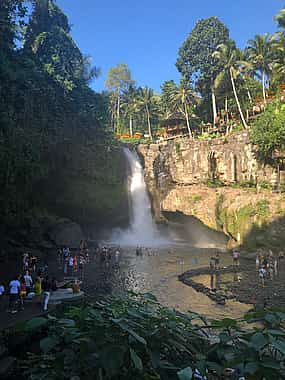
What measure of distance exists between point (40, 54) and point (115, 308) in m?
47.2

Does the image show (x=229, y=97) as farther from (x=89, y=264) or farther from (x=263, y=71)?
(x=89, y=264)

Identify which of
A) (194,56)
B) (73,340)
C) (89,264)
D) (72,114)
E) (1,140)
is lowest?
(89,264)

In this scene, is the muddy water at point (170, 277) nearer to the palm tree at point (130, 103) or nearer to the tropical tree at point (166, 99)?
the tropical tree at point (166, 99)

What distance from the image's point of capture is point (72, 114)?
3956 cm

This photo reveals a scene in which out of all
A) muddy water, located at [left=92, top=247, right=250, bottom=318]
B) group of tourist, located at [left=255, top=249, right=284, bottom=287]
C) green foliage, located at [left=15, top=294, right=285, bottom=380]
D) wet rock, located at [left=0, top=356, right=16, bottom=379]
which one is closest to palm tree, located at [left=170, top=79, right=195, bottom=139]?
muddy water, located at [left=92, top=247, right=250, bottom=318]

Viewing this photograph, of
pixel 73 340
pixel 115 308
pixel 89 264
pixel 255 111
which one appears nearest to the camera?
Result: pixel 73 340

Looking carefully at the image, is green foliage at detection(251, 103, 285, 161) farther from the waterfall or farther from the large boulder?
the large boulder

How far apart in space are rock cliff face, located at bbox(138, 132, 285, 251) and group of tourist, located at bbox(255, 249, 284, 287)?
2.11 m

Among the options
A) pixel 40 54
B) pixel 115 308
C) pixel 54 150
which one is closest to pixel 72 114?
pixel 54 150

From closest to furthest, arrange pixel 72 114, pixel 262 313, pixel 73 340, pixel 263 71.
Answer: pixel 73 340 < pixel 262 313 < pixel 72 114 < pixel 263 71

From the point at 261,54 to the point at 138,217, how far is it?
26.6 m

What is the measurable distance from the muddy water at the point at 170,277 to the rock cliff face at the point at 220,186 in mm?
3921

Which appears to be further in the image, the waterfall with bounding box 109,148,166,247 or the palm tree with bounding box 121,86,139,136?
the palm tree with bounding box 121,86,139,136

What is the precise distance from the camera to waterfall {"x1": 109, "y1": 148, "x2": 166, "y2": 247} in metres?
40.5
